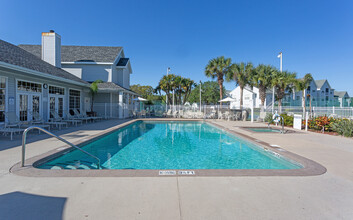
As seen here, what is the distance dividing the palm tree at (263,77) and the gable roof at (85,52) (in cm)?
1525

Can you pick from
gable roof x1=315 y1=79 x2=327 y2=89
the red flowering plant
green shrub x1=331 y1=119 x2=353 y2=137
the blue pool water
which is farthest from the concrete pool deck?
gable roof x1=315 y1=79 x2=327 y2=89

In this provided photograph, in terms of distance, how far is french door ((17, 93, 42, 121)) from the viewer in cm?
999

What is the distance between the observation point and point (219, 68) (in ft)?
66.4

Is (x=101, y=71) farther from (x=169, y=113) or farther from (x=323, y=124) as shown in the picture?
(x=323, y=124)

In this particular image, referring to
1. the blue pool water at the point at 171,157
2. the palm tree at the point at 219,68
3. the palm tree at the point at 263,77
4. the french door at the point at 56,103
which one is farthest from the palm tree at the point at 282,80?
the french door at the point at 56,103

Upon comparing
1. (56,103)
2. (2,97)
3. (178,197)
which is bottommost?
(178,197)

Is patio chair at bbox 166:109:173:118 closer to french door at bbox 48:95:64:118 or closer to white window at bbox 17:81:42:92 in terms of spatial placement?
french door at bbox 48:95:64:118

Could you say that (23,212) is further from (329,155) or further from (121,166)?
(329,155)

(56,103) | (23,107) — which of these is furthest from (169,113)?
(23,107)

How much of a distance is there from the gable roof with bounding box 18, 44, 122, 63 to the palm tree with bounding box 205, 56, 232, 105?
1058cm

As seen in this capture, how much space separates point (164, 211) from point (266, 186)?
1.85 metres

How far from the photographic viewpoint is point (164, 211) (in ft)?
7.68

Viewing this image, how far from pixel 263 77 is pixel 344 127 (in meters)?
11.3

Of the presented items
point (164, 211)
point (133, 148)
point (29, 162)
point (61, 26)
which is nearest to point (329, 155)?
point (164, 211)
